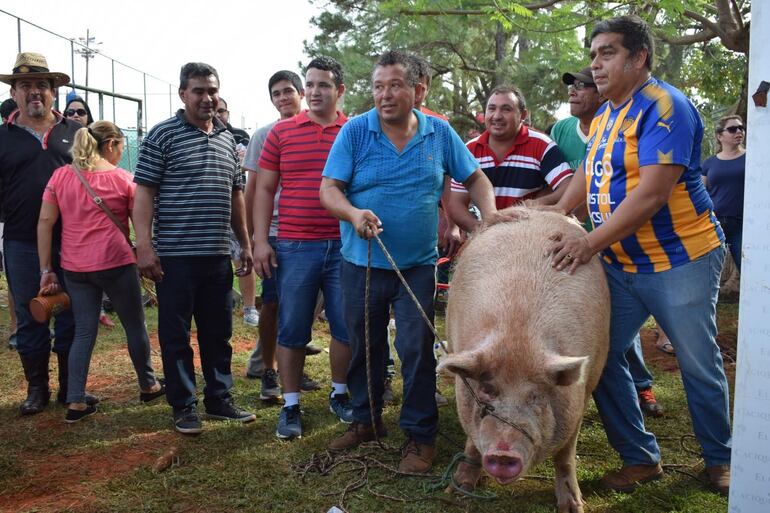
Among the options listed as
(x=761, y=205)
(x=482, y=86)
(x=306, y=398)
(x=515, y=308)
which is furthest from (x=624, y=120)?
(x=482, y=86)

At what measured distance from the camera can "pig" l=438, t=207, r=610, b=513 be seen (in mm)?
3186

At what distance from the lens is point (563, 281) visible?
3.71m

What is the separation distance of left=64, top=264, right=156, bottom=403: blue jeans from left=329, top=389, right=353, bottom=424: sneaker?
1.69 m

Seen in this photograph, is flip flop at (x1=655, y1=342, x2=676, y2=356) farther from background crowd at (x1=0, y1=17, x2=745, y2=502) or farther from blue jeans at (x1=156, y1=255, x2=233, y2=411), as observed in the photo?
blue jeans at (x1=156, y1=255, x2=233, y2=411)

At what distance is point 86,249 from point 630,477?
417 cm

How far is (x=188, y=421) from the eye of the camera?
4.98 metres

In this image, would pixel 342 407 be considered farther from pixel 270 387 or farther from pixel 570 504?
pixel 570 504

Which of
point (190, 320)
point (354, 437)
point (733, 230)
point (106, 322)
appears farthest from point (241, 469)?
point (733, 230)

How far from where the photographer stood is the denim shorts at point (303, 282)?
4895 millimetres

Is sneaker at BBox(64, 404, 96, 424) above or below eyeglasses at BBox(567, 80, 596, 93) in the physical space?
below

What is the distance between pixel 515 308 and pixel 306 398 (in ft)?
9.38

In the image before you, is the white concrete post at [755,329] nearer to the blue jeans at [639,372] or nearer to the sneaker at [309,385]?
the blue jeans at [639,372]

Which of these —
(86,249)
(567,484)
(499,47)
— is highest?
(499,47)

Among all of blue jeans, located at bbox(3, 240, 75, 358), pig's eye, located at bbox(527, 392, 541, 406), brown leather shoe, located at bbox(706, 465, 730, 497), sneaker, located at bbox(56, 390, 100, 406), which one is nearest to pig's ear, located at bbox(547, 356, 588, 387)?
pig's eye, located at bbox(527, 392, 541, 406)
